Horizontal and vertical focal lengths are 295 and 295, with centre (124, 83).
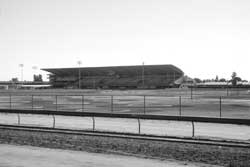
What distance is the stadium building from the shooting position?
370 feet

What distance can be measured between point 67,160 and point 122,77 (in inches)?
4630

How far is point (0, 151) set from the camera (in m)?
10.2

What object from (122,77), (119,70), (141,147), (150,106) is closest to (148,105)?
(150,106)

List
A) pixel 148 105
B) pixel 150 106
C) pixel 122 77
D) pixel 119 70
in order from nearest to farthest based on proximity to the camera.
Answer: pixel 150 106
pixel 148 105
pixel 119 70
pixel 122 77

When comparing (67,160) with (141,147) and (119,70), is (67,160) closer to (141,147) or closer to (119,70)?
(141,147)

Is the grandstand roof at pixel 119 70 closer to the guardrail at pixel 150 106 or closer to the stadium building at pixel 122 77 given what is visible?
the stadium building at pixel 122 77

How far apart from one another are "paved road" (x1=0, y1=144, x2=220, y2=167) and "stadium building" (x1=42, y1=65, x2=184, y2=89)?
3796 inches

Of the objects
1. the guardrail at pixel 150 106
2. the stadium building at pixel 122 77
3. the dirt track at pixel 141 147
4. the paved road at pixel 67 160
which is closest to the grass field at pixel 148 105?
the guardrail at pixel 150 106

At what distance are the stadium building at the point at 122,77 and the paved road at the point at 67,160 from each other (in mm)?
96428

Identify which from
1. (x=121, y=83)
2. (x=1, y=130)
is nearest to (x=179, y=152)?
(x=1, y=130)

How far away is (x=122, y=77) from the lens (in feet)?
414

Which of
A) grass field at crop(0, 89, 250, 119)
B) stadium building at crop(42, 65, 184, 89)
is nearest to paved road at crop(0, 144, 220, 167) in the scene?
grass field at crop(0, 89, 250, 119)

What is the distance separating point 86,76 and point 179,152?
126 m

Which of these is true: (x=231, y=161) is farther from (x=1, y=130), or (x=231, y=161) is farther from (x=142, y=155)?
(x=1, y=130)
